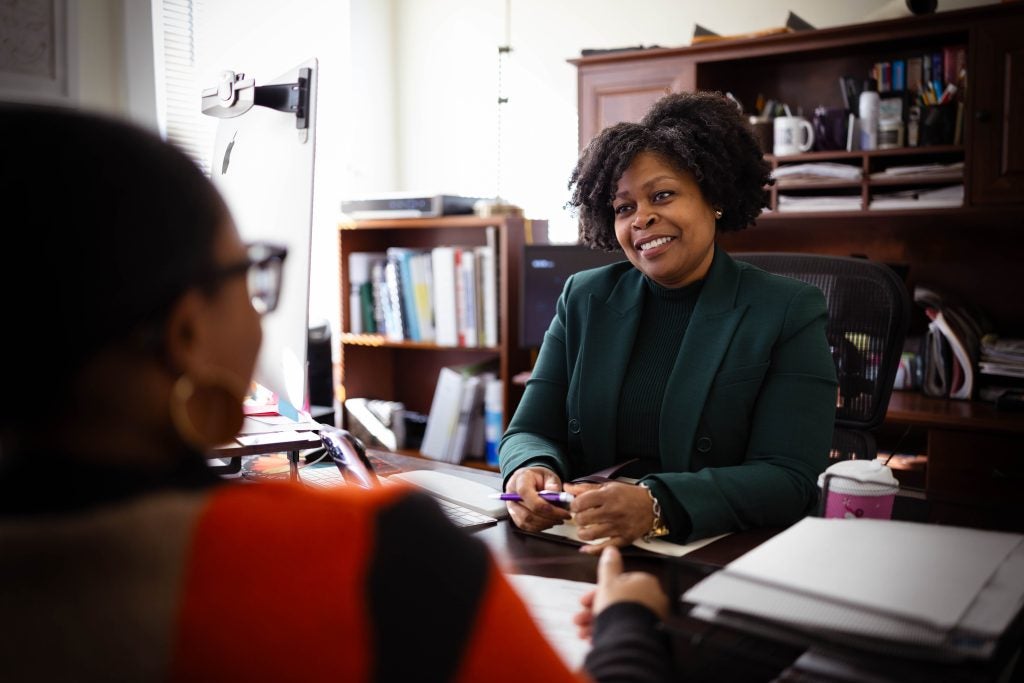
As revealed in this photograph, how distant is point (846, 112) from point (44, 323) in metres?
2.74

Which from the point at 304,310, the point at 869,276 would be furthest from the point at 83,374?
the point at 869,276

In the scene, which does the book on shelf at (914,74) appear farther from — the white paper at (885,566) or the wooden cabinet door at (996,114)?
the white paper at (885,566)

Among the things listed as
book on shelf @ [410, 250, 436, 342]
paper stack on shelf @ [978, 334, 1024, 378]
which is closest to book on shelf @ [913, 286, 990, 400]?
paper stack on shelf @ [978, 334, 1024, 378]

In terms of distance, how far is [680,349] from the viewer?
1473 mm

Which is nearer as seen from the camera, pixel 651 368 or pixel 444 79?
pixel 651 368

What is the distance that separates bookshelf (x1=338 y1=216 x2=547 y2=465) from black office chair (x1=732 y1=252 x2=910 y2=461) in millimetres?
1539

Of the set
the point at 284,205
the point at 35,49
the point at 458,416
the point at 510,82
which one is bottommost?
the point at 458,416

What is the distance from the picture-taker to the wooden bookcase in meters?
2.36

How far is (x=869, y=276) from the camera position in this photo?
172 cm

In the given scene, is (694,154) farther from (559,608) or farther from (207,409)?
(207,409)

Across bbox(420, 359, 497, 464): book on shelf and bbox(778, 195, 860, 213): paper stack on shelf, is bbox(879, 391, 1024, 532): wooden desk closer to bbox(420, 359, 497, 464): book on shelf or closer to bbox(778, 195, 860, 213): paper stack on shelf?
bbox(778, 195, 860, 213): paper stack on shelf

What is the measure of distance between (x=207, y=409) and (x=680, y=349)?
1.08 metres

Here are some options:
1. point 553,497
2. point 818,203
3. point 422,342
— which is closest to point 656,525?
point 553,497

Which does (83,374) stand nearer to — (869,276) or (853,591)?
(853,591)
